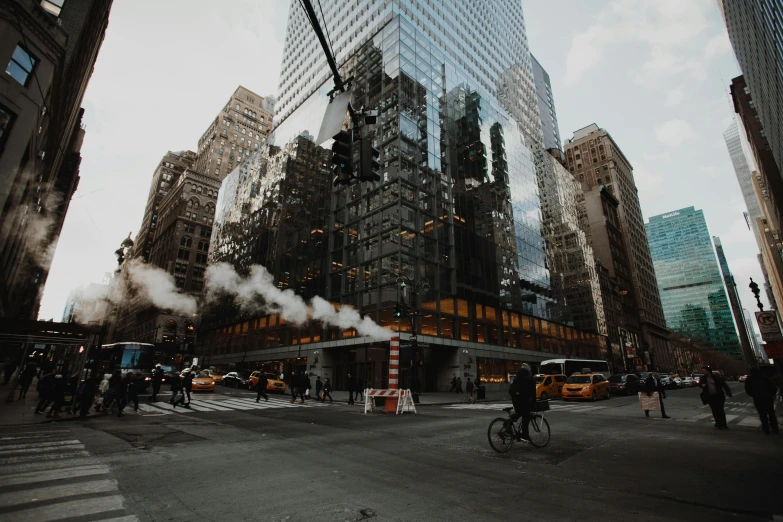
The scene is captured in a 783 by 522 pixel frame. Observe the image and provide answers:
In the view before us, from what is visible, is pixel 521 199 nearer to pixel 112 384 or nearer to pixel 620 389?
pixel 620 389

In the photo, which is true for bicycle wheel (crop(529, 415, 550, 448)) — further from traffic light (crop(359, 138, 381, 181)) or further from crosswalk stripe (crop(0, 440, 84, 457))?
crosswalk stripe (crop(0, 440, 84, 457))

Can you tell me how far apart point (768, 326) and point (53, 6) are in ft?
128

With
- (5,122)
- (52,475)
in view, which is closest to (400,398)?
(52,475)

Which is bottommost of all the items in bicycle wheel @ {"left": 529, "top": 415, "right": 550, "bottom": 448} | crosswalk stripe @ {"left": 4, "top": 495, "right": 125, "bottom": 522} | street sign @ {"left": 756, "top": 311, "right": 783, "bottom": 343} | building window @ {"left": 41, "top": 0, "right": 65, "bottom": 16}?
crosswalk stripe @ {"left": 4, "top": 495, "right": 125, "bottom": 522}

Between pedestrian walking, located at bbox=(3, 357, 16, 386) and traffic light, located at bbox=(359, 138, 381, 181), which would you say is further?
pedestrian walking, located at bbox=(3, 357, 16, 386)

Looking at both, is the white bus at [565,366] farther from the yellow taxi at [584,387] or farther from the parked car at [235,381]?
the parked car at [235,381]

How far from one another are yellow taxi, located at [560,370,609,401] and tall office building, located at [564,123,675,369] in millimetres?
82772

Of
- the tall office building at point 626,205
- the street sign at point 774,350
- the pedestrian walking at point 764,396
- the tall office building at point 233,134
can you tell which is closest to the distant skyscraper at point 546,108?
the tall office building at point 626,205

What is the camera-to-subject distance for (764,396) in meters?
9.93

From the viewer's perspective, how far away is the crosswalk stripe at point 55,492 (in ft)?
14.2

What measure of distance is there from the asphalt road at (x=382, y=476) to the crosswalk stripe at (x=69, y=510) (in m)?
0.02

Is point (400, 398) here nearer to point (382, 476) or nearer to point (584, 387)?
point (382, 476)

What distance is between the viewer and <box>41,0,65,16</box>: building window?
70.4 feet

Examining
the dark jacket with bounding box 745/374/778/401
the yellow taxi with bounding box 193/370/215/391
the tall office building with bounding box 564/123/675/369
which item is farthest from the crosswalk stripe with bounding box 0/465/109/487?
the tall office building with bounding box 564/123/675/369
